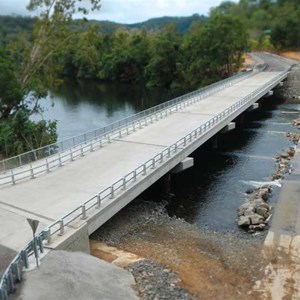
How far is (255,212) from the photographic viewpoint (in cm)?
2200

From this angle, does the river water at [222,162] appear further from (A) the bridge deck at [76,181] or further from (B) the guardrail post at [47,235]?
(B) the guardrail post at [47,235]

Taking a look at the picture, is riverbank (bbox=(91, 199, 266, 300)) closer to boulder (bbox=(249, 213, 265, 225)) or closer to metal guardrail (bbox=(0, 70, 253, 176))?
boulder (bbox=(249, 213, 265, 225))

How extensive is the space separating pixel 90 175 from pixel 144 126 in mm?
12216

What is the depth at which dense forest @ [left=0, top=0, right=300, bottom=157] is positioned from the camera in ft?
116

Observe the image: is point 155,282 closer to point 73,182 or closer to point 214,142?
point 73,182

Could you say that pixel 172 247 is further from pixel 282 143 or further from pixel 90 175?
pixel 282 143

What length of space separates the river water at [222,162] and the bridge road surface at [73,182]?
3.10 m

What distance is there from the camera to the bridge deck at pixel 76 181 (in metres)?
16.7

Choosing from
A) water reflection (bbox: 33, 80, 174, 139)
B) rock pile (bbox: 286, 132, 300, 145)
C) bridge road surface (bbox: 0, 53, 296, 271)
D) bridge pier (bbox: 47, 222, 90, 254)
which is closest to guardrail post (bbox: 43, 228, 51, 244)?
bridge pier (bbox: 47, 222, 90, 254)

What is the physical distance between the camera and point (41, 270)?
1323 cm

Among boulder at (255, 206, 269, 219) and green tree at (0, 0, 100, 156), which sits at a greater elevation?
green tree at (0, 0, 100, 156)

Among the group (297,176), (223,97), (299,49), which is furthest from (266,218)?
(299,49)

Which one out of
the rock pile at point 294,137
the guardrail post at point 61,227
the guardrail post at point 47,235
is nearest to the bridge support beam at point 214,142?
the rock pile at point 294,137

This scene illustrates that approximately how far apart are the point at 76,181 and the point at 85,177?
695 millimetres
